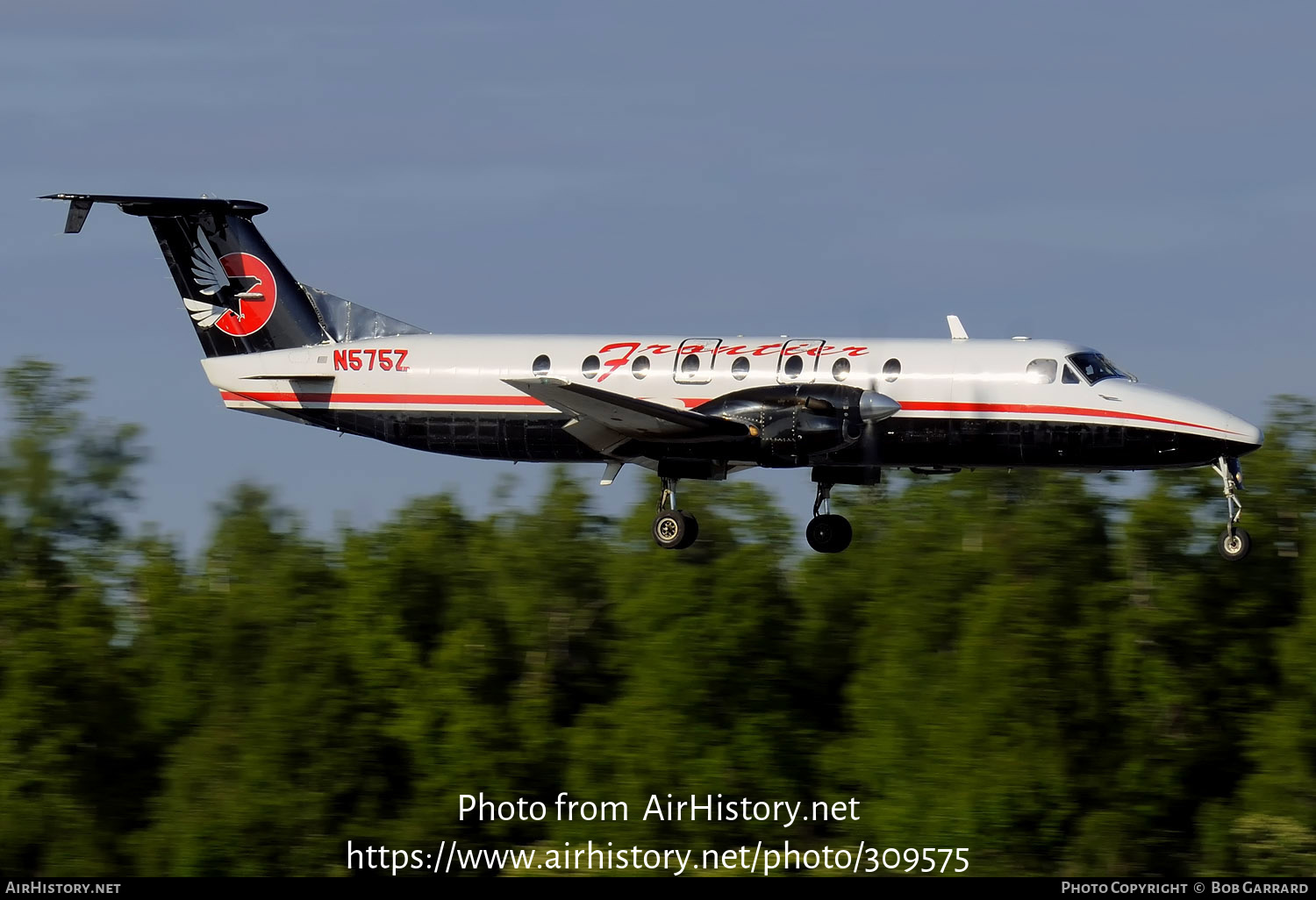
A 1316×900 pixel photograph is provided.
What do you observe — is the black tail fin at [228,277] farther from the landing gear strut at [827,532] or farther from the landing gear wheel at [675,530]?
the landing gear strut at [827,532]

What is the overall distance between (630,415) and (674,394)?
1.37m

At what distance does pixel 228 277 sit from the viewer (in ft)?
96.9

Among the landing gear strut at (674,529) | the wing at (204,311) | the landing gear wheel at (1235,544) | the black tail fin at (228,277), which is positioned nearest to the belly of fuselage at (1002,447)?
the landing gear strut at (674,529)

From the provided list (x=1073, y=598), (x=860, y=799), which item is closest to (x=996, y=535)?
(x=1073, y=598)

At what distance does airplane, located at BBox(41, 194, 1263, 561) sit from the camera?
79.4ft

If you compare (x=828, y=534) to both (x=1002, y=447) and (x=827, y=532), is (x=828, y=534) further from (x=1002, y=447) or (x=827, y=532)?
(x=1002, y=447)

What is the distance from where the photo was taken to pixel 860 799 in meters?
50.3

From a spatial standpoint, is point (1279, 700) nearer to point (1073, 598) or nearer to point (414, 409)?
point (1073, 598)

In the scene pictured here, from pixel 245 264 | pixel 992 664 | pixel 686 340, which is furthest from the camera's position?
pixel 992 664

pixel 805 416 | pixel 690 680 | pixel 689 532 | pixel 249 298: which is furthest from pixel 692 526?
pixel 690 680

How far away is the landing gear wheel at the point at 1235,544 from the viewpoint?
928 inches

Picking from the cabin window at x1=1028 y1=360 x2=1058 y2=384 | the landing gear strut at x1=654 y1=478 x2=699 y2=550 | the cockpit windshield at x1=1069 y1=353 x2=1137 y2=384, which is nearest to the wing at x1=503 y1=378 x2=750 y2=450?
the landing gear strut at x1=654 y1=478 x2=699 y2=550

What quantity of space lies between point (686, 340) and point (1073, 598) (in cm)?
2760

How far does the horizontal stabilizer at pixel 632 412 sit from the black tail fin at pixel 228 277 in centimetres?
611
